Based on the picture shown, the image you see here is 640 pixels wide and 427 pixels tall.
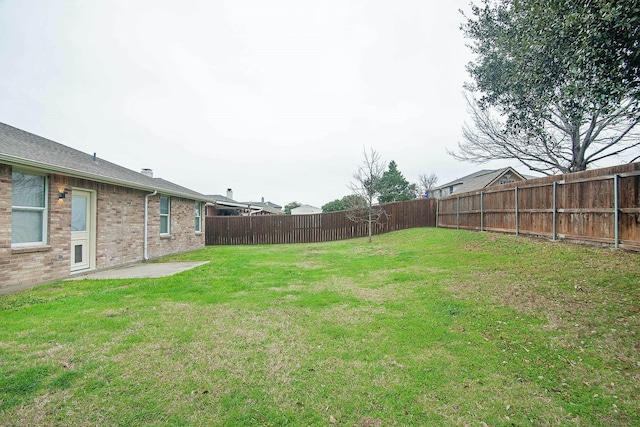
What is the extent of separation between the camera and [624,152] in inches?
439

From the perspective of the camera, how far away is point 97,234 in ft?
25.2

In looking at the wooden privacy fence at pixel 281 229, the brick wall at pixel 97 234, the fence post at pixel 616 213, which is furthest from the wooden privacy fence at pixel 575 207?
the brick wall at pixel 97 234

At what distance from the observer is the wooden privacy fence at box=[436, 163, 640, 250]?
5.80 metres

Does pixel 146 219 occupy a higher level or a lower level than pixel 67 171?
lower

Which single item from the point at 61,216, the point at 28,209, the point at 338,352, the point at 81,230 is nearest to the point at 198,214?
the point at 81,230

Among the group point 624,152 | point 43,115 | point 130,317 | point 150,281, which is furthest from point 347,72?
point 43,115

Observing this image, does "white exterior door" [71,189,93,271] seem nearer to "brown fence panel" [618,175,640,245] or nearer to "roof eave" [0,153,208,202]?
"roof eave" [0,153,208,202]

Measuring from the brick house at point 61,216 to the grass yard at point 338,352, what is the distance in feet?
2.81

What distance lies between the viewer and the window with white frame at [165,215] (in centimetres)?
1097

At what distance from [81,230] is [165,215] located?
385 centimetres

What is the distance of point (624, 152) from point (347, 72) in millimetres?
12766

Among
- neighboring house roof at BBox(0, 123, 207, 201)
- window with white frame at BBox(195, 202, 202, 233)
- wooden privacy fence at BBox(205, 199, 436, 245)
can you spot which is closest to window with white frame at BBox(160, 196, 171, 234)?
neighboring house roof at BBox(0, 123, 207, 201)

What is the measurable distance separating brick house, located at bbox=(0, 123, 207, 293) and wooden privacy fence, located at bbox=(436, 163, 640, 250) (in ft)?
40.4

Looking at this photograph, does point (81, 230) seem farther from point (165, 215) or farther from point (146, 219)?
point (165, 215)
